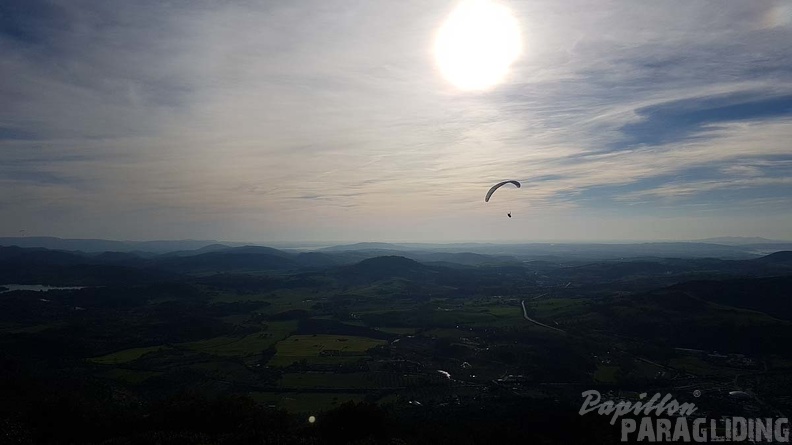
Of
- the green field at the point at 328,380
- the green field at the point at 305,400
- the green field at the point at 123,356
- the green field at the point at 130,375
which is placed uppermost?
the green field at the point at 305,400

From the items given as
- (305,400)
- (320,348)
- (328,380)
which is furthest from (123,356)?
(305,400)

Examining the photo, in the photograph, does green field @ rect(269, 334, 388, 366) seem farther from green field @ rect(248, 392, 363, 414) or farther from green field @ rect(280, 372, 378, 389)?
green field @ rect(248, 392, 363, 414)

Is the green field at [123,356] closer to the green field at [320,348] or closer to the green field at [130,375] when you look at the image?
the green field at [130,375]

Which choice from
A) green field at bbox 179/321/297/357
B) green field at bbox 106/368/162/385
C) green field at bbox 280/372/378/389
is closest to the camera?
green field at bbox 280/372/378/389

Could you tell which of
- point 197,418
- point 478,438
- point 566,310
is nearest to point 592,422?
point 478,438

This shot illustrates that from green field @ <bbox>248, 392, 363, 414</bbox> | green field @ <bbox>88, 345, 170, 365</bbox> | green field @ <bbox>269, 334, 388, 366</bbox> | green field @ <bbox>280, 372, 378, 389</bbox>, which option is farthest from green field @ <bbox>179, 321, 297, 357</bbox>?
green field @ <bbox>248, 392, 363, 414</bbox>

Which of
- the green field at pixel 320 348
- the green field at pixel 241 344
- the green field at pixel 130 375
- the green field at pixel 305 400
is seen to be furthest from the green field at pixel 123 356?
the green field at pixel 305 400

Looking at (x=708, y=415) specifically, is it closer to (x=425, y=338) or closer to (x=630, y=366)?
(x=630, y=366)
